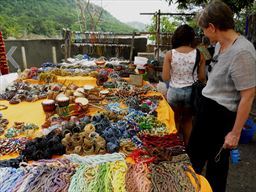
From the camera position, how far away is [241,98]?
161 cm

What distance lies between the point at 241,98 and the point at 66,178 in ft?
3.95

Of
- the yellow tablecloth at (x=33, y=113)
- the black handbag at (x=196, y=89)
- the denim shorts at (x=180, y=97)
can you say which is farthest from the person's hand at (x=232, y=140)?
the denim shorts at (x=180, y=97)

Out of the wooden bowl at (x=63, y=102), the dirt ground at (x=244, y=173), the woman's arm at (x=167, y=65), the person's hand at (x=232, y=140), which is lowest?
the dirt ground at (x=244, y=173)

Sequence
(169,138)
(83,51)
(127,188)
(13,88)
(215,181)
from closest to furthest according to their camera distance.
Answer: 1. (127,188)
2. (169,138)
3. (215,181)
4. (13,88)
5. (83,51)

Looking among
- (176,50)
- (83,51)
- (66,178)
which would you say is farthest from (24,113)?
Result: (83,51)

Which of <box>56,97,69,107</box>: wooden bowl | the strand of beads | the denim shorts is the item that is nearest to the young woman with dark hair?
the denim shorts

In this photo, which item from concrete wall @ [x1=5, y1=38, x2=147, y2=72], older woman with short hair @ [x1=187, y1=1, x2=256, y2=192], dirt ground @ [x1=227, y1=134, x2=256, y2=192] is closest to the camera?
older woman with short hair @ [x1=187, y1=1, x2=256, y2=192]

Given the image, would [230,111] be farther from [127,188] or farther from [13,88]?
[13,88]

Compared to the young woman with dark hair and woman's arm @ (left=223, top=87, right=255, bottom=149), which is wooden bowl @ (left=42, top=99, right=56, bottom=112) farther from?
woman's arm @ (left=223, top=87, right=255, bottom=149)

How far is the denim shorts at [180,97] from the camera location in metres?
2.78

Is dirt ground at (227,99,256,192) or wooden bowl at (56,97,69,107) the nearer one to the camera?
wooden bowl at (56,97,69,107)

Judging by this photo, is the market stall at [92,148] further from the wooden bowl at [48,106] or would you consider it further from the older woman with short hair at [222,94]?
the older woman with short hair at [222,94]

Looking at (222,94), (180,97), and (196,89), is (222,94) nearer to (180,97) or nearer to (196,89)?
(196,89)

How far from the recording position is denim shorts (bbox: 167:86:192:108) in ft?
9.13
